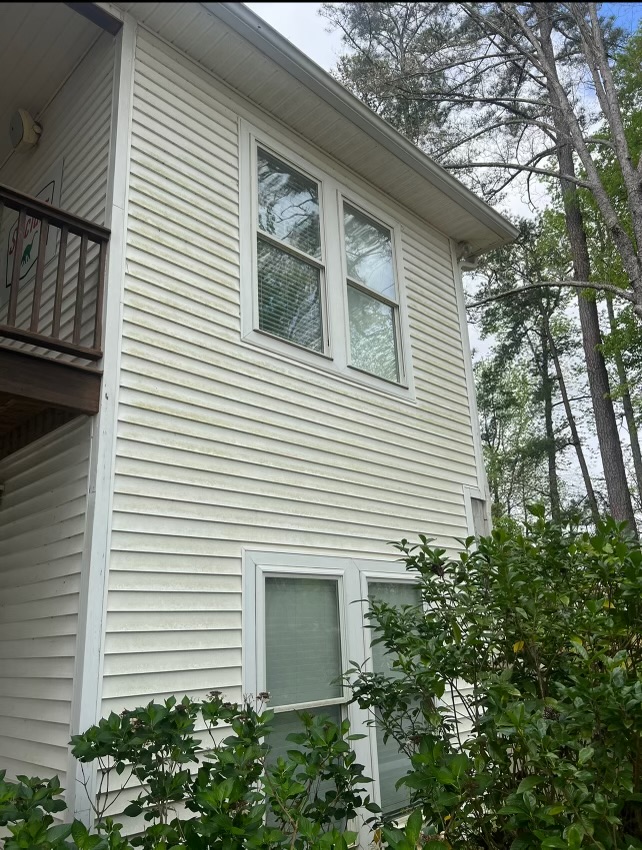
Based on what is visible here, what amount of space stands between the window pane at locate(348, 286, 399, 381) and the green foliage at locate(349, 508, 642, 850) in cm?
244

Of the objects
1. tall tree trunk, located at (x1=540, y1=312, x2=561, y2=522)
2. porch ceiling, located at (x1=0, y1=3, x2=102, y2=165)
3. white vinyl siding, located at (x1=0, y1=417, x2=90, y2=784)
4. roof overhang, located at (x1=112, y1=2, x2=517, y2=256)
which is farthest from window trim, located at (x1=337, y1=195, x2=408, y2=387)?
tall tree trunk, located at (x1=540, y1=312, x2=561, y2=522)

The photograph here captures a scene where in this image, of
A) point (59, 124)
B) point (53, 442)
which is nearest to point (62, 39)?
point (59, 124)

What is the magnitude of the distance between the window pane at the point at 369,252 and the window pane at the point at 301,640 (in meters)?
2.74

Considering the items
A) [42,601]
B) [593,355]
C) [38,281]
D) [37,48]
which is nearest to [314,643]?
[42,601]

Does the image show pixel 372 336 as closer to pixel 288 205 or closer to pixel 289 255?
pixel 289 255

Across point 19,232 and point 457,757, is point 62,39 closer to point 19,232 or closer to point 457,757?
point 19,232

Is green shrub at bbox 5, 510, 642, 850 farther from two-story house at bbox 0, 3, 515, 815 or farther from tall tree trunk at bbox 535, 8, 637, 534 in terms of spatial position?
tall tree trunk at bbox 535, 8, 637, 534

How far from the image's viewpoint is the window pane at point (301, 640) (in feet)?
13.4

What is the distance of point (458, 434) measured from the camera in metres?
6.38

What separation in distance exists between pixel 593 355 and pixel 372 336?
33.8ft

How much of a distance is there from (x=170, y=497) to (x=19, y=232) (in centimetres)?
163

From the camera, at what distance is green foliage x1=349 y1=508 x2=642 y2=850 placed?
6.97 feet

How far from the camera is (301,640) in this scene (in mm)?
4266

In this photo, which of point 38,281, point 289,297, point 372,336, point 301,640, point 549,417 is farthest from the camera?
point 549,417
